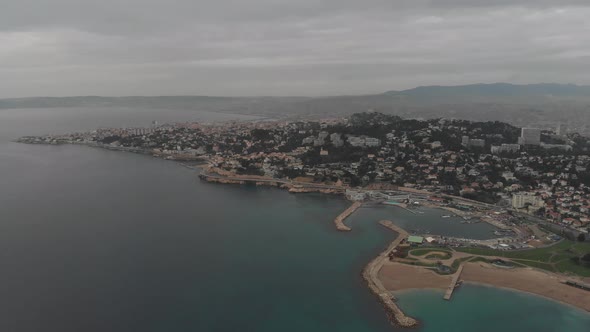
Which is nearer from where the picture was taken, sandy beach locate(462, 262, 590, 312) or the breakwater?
the breakwater

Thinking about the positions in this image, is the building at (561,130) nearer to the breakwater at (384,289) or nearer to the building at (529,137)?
the building at (529,137)

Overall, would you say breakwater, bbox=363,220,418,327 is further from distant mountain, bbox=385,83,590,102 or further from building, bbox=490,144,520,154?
distant mountain, bbox=385,83,590,102

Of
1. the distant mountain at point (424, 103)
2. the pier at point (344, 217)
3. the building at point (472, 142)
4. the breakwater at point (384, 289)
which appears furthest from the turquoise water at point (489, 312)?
the distant mountain at point (424, 103)

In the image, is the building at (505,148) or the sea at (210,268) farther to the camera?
the building at (505,148)

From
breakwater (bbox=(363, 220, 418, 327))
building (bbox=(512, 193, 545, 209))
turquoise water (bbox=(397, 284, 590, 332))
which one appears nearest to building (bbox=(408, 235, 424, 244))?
breakwater (bbox=(363, 220, 418, 327))

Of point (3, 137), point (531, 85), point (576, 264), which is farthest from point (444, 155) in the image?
point (531, 85)

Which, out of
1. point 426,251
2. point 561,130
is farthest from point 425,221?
point 561,130

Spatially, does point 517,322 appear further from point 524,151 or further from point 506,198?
point 524,151
